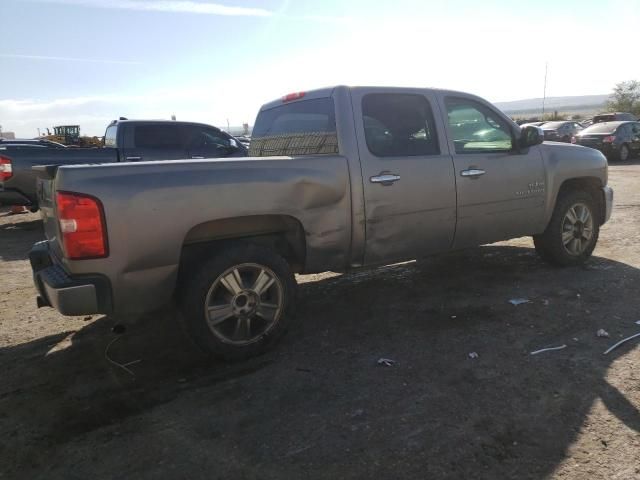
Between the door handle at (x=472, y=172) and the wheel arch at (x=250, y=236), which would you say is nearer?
the wheel arch at (x=250, y=236)

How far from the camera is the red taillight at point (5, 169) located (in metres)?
8.54

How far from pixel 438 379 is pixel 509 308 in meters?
1.51

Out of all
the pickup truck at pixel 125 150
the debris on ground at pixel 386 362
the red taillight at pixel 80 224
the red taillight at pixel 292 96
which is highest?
the red taillight at pixel 292 96

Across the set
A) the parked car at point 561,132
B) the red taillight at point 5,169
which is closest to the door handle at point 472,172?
the red taillight at point 5,169

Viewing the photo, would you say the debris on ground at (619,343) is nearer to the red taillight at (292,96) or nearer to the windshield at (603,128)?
the red taillight at (292,96)

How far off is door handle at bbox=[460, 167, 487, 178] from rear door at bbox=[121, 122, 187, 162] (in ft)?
20.6

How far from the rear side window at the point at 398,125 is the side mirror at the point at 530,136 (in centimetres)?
106

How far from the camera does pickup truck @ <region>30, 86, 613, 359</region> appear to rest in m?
3.03

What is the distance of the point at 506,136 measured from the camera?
4961mm

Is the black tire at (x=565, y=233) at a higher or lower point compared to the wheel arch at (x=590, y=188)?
lower

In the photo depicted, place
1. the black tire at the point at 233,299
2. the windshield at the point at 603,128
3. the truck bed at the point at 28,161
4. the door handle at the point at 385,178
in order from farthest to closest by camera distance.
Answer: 1. the windshield at the point at 603,128
2. the truck bed at the point at 28,161
3. the door handle at the point at 385,178
4. the black tire at the point at 233,299

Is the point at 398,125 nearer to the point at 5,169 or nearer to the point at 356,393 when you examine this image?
the point at 356,393

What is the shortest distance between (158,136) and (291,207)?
21.8 ft

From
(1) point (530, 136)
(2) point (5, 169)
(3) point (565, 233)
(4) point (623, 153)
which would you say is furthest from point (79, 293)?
(4) point (623, 153)
